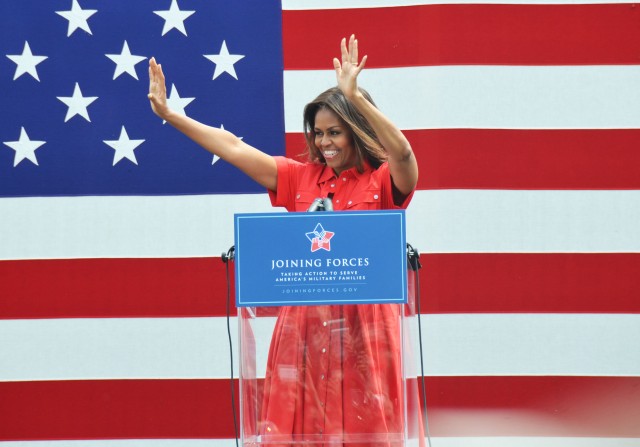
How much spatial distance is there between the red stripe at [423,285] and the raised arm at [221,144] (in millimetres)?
869

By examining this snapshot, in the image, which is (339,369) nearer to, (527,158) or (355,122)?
(355,122)

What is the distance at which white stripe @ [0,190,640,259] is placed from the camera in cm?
336

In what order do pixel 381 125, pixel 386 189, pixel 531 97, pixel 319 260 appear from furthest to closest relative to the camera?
pixel 531 97, pixel 386 189, pixel 381 125, pixel 319 260

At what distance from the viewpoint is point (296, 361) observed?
2.16 m

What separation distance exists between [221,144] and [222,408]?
48.8 inches

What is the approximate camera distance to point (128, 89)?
11.2 feet

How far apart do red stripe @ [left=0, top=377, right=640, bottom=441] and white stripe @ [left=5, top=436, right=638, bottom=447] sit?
0.06 feet

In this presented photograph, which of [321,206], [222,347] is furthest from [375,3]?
[321,206]

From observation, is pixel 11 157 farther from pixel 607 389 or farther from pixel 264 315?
pixel 607 389

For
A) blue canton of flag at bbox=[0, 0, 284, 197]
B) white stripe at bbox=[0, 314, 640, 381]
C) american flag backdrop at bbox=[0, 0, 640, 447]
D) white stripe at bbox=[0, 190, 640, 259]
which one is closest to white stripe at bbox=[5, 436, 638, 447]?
american flag backdrop at bbox=[0, 0, 640, 447]

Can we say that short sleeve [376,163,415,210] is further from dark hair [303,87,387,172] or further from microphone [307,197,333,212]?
microphone [307,197,333,212]

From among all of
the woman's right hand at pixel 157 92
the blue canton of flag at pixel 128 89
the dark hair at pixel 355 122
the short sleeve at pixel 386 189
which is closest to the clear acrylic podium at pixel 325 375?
the short sleeve at pixel 386 189

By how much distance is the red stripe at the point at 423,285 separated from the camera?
336 cm

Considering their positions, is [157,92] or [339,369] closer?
[339,369]
